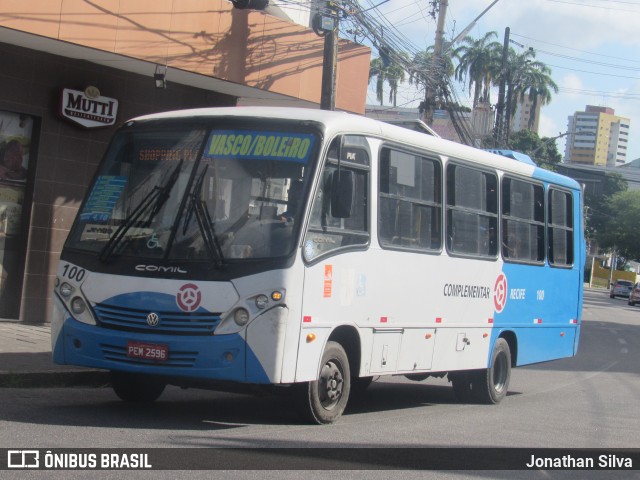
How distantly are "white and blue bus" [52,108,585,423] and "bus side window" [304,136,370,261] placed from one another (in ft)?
0.06

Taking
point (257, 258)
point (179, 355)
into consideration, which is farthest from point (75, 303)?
point (257, 258)

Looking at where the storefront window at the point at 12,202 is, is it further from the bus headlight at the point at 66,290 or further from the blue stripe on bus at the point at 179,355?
the blue stripe on bus at the point at 179,355

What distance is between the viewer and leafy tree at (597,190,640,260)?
3649 inches

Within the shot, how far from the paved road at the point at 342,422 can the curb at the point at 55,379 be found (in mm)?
126

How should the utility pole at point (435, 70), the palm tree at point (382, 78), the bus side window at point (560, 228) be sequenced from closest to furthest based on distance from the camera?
the bus side window at point (560, 228) → the utility pole at point (435, 70) → the palm tree at point (382, 78)

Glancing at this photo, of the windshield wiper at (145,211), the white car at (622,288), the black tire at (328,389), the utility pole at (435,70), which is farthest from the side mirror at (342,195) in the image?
the white car at (622,288)

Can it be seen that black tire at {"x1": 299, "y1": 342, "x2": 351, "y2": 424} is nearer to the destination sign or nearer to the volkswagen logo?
the volkswagen logo

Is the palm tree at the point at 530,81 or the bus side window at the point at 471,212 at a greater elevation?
the palm tree at the point at 530,81

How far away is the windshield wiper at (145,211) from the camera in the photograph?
8.65m

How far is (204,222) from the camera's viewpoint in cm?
844

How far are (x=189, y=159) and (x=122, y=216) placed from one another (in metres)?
0.80

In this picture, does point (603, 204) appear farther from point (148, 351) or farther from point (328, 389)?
point (148, 351)

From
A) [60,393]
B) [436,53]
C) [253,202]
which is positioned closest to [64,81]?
[60,393]

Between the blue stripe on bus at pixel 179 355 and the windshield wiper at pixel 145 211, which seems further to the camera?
the windshield wiper at pixel 145 211
